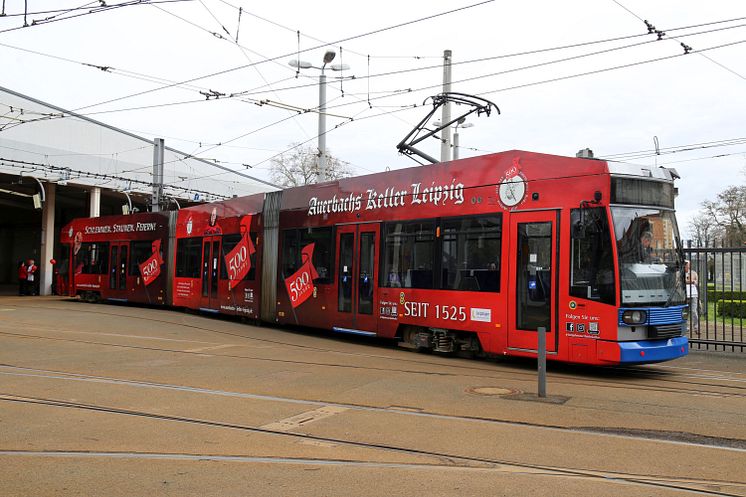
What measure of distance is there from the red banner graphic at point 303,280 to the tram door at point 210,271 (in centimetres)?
469

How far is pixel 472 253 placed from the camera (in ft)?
37.9

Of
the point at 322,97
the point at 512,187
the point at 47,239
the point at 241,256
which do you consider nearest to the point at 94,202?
the point at 47,239

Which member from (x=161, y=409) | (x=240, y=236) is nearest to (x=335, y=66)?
(x=240, y=236)

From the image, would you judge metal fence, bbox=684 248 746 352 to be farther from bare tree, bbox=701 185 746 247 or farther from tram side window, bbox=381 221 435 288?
bare tree, bbox=701 185 746 247

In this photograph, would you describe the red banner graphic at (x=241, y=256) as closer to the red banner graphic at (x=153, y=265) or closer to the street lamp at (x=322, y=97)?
the street lamp at (x=322, y=97)

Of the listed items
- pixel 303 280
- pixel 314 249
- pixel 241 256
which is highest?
pixel 314 249

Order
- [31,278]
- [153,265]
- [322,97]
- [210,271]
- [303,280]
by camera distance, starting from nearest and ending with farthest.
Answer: [303,280] → [210,271] → [322,97] → [153,265] → [31,278]

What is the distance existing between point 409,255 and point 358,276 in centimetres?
159

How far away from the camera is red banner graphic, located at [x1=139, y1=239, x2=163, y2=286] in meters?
23.9

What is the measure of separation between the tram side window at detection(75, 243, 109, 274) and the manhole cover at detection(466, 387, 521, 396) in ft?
73.4

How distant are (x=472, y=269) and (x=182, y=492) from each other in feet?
24.9

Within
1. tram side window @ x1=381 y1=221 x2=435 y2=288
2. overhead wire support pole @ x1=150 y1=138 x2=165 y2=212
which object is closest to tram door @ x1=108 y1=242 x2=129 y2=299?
overhead wire support pole @ x1=150 y1=138 x2=165 y2=212

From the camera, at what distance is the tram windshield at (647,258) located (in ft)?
31.7

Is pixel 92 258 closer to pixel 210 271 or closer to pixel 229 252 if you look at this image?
pixel 210 271
